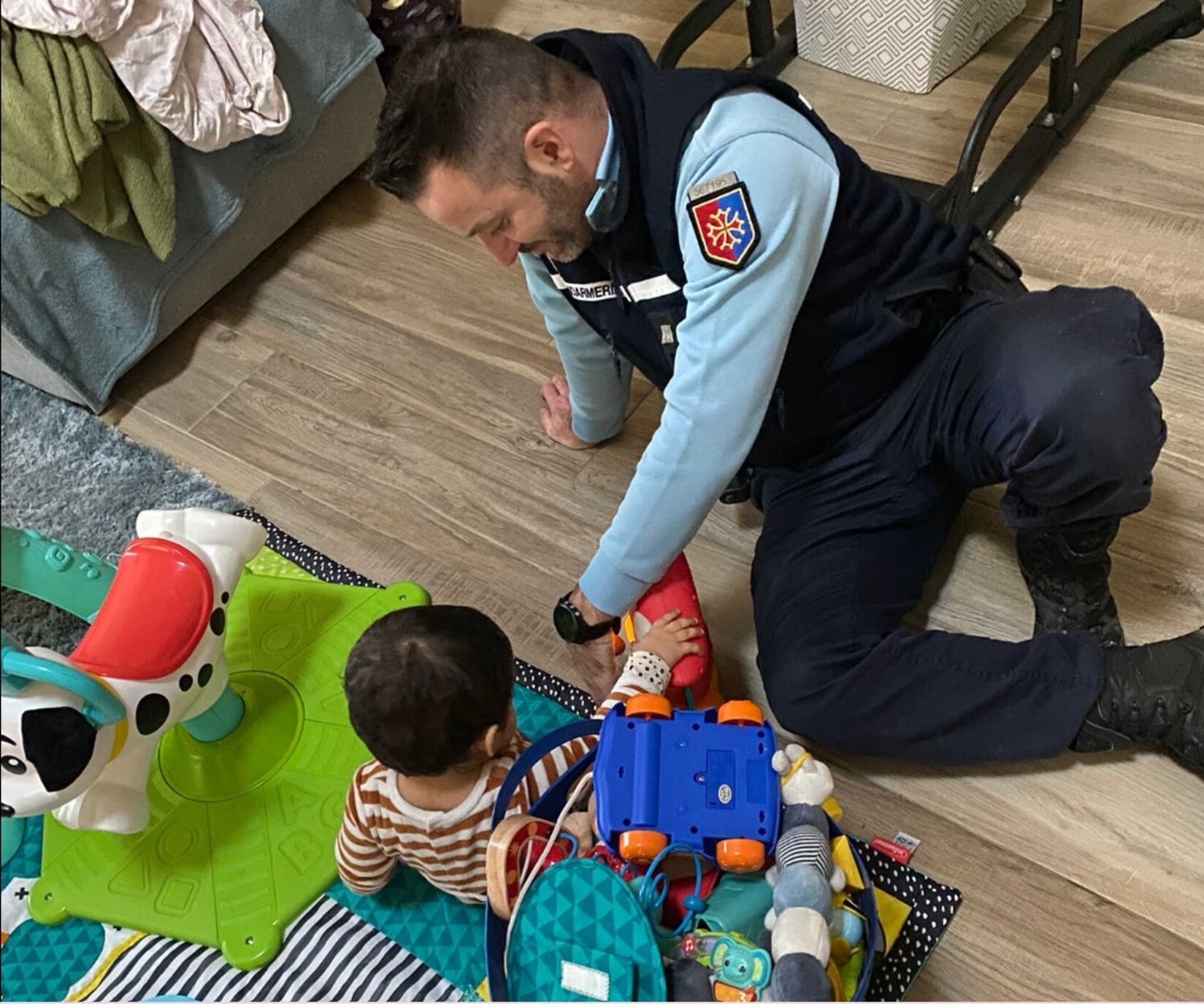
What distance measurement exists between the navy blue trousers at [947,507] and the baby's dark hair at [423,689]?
29cm

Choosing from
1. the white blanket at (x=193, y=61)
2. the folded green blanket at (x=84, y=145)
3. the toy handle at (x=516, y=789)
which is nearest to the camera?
the toy handle at (x=516, y=789)

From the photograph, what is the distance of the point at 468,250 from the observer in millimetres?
1511

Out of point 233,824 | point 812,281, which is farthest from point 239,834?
point 812,281

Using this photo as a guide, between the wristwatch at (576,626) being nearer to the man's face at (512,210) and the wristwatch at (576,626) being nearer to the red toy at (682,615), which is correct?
the red toy at (682,615)

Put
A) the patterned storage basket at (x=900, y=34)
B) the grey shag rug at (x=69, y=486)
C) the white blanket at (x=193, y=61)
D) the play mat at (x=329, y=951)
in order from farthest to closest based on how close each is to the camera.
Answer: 1. the patterned storage basket at (x=900, y=34)
2. the white blanket at (x=193, y=61)
3. the play mat at (x=329, y=951)
4. the grey shag rug at (x=69, y=486)

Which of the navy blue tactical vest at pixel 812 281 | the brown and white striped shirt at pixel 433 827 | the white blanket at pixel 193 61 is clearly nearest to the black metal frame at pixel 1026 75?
the navy blue tactical vest at pixel 812 281

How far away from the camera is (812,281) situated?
893 millimetres

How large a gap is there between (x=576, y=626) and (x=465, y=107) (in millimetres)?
428

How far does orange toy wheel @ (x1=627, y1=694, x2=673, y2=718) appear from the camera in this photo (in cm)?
84

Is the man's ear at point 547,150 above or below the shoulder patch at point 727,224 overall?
above

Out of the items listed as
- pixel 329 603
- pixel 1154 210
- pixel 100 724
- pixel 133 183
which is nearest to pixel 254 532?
pixel 329 603

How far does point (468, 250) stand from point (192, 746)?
0.77 m

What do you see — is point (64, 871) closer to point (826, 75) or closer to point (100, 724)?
point (100, 724)

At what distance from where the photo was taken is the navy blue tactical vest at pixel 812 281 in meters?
0.82
